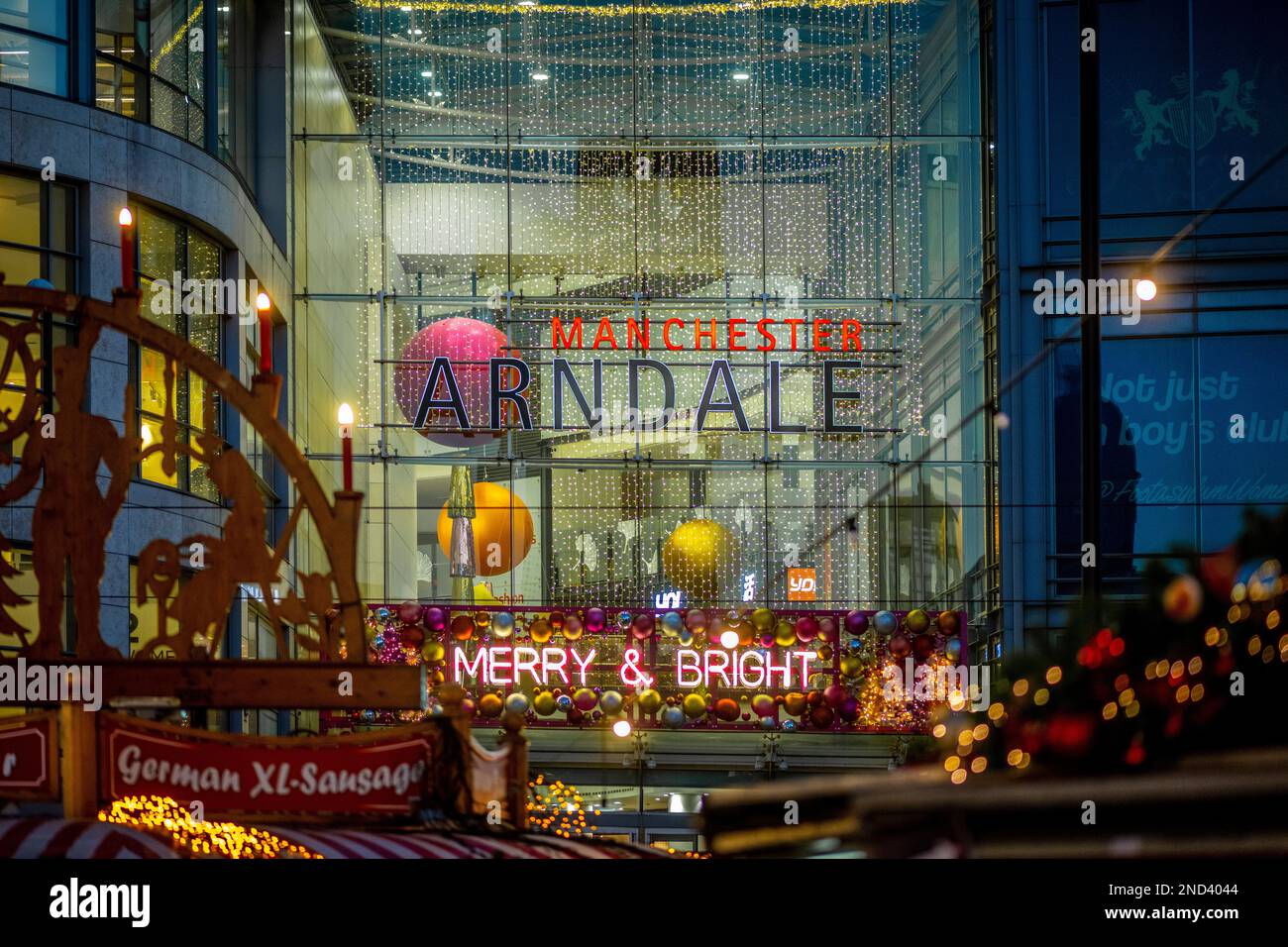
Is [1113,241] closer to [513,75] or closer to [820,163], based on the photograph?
[820,163]

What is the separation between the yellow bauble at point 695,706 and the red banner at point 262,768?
14663 mm

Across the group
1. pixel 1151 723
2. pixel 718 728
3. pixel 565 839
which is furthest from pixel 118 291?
pixel 718 728

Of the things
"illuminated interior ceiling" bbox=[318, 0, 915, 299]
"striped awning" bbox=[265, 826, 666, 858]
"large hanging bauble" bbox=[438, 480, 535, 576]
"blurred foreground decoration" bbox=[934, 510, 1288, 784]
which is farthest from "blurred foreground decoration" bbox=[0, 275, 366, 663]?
"illuminated interior ceiling" bbox=[318, 0, 915, 299]

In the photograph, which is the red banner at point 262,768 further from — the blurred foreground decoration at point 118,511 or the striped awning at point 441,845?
the blurred foreground decoration at point 118,511

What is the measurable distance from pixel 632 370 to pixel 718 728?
6069 millimetres

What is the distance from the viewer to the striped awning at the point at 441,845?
27.4 ft

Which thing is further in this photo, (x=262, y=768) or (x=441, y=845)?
(x=262, y=768)

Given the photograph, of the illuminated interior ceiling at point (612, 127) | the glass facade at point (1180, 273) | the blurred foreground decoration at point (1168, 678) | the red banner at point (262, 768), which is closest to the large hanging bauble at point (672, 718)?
the glass facade at point (1180, 273)

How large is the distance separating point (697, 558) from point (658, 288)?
440 centimetres

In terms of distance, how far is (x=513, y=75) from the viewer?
28297 millimetres

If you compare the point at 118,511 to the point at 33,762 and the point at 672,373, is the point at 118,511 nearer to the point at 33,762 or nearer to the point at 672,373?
the point at 33,762

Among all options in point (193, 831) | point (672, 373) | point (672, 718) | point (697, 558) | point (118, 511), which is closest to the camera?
point (193, 831)

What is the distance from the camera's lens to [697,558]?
26.4 m

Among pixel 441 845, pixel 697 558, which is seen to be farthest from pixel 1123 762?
pixel 697 558
